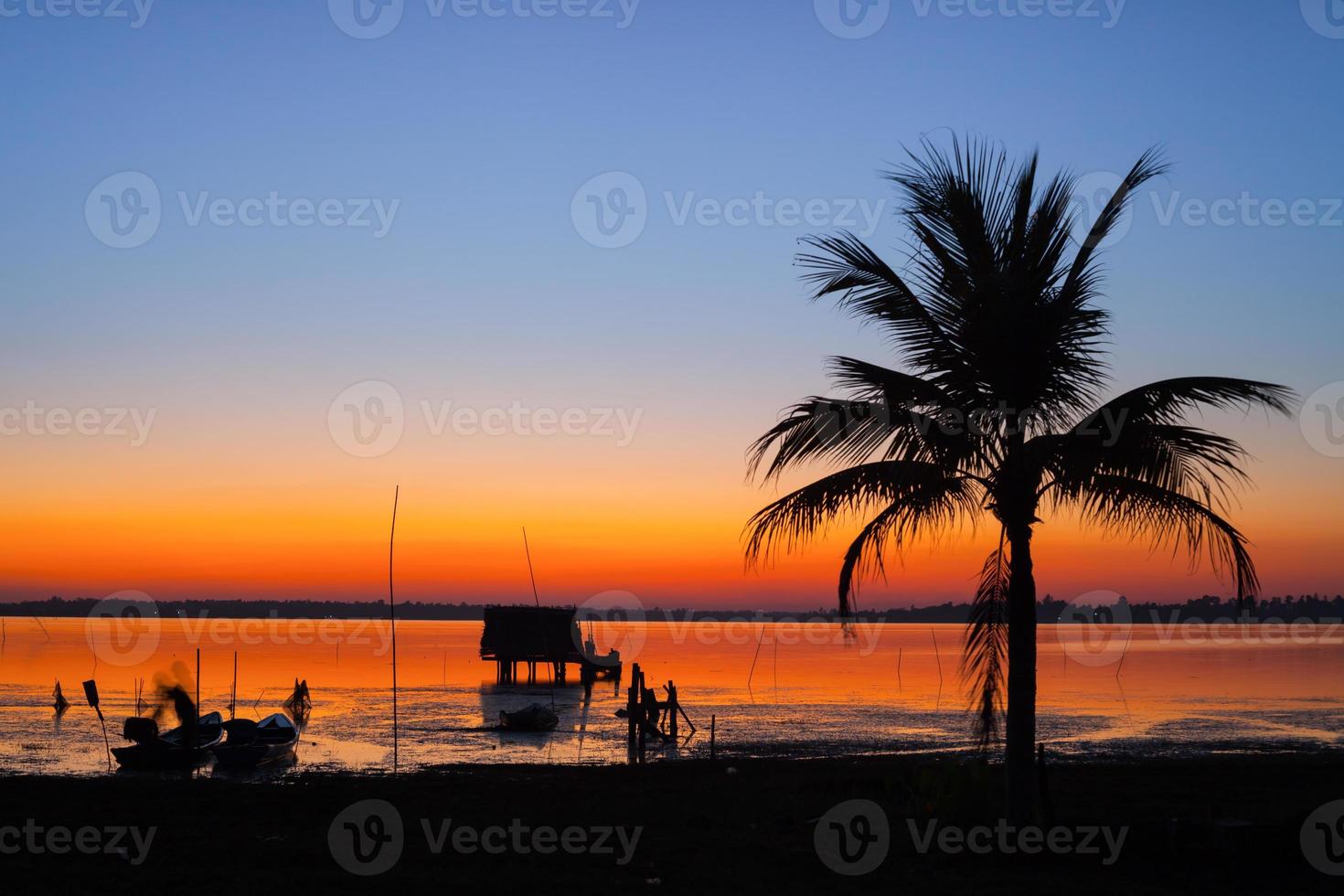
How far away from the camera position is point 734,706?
54469mm

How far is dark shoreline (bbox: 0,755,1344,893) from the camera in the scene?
12719 millimetres

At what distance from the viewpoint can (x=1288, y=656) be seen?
112438mm

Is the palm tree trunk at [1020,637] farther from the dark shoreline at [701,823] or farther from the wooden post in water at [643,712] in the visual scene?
the wooden post in water at [643,712]

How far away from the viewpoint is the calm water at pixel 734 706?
35.7 metres

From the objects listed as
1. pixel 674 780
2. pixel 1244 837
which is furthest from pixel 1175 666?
pixel 1244 837

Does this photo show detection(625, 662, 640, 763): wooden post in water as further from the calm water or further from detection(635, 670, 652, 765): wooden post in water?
the calm water

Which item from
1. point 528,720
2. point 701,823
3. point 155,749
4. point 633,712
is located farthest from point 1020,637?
point 528,720

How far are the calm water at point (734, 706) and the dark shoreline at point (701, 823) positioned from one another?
3380 mm

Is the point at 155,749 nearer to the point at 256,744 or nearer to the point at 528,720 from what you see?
the point at 256,744

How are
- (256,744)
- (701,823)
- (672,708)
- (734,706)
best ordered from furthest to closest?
(734,706), (672,708), (256,744), (701,823)

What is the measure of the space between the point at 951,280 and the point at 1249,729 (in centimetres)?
3577

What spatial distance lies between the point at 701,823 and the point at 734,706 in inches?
1497

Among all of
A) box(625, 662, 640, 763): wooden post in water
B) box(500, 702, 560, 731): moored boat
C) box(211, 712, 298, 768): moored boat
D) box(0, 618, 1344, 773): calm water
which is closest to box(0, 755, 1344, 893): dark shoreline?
box(0, 618, 1344, 773): calm water

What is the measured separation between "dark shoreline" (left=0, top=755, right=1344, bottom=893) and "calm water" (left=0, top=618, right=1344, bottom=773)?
338 centimetres
